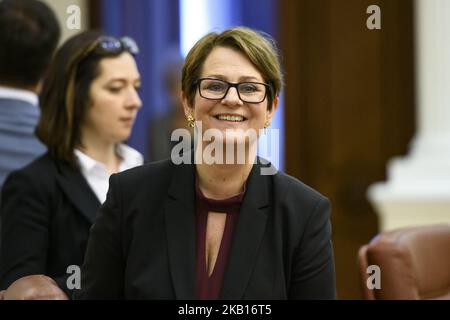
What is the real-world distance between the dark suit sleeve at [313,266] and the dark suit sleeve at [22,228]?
729 millimetres

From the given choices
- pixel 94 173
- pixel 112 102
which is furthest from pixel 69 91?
pixel 94 173

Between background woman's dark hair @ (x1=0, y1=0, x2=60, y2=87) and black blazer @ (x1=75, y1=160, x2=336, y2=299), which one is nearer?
black blazer @ (x1=75, y1=160, x2=336, y2=299)

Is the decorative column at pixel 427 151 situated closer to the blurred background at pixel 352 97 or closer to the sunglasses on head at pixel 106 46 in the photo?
the blurred background at pixel 352 97

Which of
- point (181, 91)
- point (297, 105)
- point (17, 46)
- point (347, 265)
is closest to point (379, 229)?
point (347, 265)

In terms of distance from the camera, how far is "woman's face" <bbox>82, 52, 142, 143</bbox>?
245cm

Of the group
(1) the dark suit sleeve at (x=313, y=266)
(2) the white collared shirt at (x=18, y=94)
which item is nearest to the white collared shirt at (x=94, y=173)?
(2) the white collared shirt at (x=18, y=94)

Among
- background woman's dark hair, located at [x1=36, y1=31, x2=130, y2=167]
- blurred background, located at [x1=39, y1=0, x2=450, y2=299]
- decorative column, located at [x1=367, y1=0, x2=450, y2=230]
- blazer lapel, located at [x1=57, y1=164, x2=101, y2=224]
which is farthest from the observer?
blurred background, located at [x1=39, y1=0, x2=450, y2=299]

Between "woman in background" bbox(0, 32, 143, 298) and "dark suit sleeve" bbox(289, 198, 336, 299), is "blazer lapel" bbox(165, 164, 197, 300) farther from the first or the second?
"woman in background" bbox(0, 32, 143, 298)

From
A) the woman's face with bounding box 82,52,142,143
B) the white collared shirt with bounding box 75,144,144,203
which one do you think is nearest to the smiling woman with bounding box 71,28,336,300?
the white collared shirt with bounding box 75,144,144,203

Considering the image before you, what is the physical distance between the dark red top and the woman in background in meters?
0.50

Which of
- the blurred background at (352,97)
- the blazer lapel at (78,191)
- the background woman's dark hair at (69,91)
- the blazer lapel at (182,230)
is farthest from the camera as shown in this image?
the blurred background at (352,97)

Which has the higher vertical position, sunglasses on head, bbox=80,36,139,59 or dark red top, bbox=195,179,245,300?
sunglasses on head, bbox=80,36,139,59

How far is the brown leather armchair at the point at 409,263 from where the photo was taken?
7.55 ft

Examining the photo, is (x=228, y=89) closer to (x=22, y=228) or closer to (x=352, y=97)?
(x=22, y=228)
